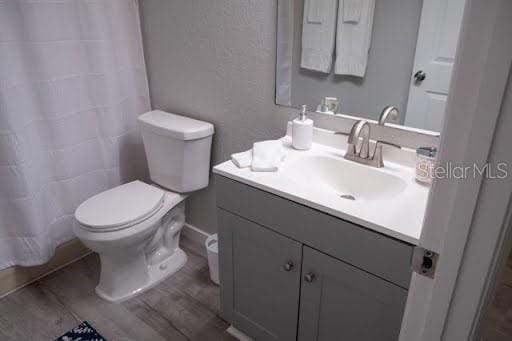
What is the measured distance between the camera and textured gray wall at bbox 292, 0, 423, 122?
1.31m

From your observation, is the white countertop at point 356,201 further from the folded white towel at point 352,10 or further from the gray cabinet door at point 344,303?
the folded white towel at point 352,10

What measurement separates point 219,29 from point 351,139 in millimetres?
870

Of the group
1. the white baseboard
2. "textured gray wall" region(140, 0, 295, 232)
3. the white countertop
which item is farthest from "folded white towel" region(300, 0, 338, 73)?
the white baseboard

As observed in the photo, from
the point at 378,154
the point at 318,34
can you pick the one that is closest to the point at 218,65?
the point at 318,34

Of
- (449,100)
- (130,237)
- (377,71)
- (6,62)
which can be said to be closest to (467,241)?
(449,100)

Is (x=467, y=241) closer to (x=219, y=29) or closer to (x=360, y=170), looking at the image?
(x=360, y=170)

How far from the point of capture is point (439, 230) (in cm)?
60

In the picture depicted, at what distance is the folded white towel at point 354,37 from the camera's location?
1.37 metres

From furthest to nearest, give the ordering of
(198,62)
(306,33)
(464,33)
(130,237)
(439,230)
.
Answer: (198,62), (130,237), (306,33), (439,230), (464,33)

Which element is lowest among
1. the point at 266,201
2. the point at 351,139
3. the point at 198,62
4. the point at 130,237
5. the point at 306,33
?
the point at 130,237

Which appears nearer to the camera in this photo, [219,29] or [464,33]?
[464,33]

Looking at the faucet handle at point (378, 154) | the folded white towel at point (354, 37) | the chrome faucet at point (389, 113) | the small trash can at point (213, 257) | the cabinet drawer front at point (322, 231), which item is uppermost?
the folded white towel at point (354, 37)

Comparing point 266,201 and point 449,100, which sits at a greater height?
point 449,100

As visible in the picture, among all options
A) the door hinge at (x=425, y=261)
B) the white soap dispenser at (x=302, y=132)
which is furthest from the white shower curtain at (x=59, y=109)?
the door hinge at (x=425, y=261)
